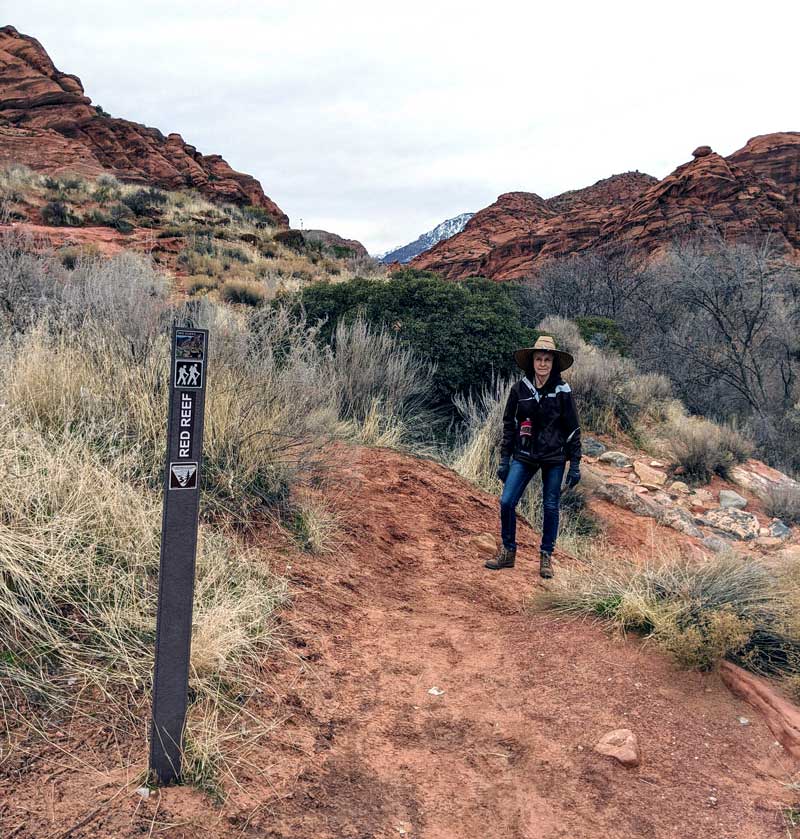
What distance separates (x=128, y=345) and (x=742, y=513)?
8.54m

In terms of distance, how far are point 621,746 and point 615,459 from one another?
25.3ft

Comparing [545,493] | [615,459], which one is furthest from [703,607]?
[615,459]

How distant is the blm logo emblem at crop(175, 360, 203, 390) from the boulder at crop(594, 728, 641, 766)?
2.45 metres

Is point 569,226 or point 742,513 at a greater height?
point 569,226

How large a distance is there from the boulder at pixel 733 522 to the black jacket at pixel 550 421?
5047 millimetres

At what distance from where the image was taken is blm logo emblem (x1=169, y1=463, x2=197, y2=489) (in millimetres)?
2189

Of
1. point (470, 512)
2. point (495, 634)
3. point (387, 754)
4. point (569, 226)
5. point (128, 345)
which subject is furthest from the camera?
point (569, 226)

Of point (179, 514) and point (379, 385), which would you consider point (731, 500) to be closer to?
point (379, 385)

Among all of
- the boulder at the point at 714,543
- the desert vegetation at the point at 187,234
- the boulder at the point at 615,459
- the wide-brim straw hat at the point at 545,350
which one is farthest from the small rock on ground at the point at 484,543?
the desert vegetation at the point at 187,234

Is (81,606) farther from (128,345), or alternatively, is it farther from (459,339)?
(459,339)

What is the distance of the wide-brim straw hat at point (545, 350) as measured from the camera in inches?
214

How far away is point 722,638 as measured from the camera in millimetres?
3637

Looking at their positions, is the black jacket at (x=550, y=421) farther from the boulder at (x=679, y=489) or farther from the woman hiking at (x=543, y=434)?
the boulder at (x=679, y=489)

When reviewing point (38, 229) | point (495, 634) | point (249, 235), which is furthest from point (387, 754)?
point (249, 235)
